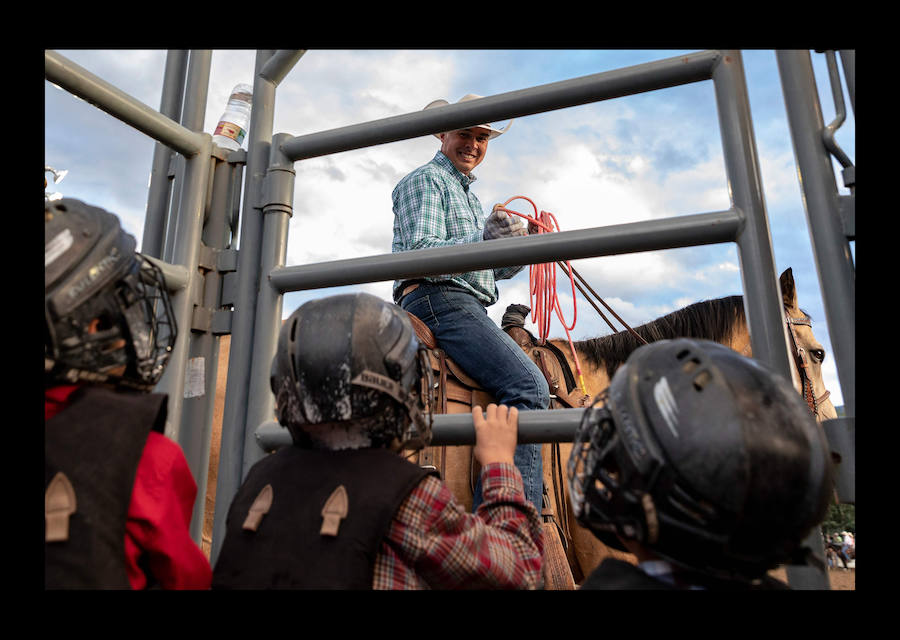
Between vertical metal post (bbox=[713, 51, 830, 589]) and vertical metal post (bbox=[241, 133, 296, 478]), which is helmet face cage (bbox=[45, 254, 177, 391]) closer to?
vertical metal post (bbox=[241, 133, 296, 478])

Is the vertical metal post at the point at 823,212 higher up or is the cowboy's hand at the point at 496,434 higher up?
the vertical metal post at the point at 823,212

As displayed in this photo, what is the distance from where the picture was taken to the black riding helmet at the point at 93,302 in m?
1.02

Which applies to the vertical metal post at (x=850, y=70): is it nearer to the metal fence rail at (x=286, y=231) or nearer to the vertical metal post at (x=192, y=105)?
the metal fence rail at (x=286, y=231)

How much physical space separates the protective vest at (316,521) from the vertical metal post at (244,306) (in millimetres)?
361

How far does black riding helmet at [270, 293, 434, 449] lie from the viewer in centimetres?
125

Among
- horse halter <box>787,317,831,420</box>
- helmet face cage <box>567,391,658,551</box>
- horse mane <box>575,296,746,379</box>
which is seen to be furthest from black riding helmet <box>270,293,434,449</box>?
horse halter <box>787,317,831,420</box>

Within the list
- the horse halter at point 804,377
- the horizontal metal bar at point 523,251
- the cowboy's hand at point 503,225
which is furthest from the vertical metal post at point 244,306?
the horse halter at point 804,377

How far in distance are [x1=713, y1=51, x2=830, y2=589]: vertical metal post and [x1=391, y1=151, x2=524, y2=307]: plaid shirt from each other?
1393mm

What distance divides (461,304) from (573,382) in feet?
3.10

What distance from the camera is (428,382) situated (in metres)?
1.37

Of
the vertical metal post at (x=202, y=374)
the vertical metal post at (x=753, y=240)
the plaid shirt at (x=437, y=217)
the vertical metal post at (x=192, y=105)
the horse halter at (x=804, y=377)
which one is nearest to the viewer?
the vertical metal post at (x=753, y=240)

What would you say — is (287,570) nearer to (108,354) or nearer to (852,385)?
(108,354)

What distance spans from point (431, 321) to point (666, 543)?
2.10 m
